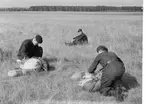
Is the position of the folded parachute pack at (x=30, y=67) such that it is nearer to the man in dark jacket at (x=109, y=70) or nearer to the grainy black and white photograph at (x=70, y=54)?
the grainy black and white photograph at (x=70, y=54)

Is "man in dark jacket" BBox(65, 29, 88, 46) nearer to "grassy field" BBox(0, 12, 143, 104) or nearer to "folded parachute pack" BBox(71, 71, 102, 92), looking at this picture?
"grassy field" BBox(0, 12, 143, 104)

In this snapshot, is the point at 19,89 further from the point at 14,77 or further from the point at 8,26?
the point at 8,26

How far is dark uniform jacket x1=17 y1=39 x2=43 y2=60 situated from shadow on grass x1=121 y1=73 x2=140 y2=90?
77.1 inches

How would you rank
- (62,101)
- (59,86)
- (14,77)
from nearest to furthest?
1. (62,101)
2. (59,86)
3. (14,77)

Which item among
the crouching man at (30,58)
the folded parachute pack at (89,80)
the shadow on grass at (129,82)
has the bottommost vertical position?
the shadow on grass at (129,82)

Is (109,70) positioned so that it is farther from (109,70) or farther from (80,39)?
(80,39)

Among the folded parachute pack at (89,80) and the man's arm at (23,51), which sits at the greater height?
the man's arm at (23,51)

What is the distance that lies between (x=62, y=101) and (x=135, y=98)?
1.21 m

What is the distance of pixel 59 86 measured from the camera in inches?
160

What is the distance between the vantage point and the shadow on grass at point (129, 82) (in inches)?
164

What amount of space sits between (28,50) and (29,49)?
1.3 inches

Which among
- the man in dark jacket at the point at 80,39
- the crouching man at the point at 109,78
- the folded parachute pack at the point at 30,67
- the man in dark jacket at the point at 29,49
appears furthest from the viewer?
the man in dark jacket at the point at 80,39

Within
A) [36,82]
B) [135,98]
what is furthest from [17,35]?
[135,98]

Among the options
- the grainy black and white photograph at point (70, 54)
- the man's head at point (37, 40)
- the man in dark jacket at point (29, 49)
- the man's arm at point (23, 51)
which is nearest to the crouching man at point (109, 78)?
the grainy black and white photograph at point (70, 54)
